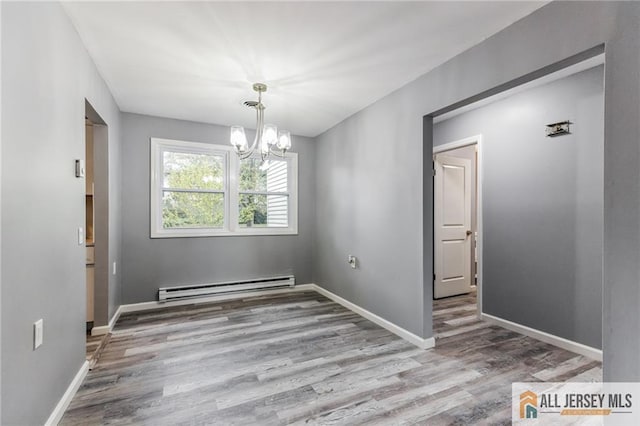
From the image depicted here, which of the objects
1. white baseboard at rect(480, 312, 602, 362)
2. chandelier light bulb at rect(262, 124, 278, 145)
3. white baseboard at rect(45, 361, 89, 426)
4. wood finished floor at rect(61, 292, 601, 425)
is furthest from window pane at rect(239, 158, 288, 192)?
white baseboard at rect(480, 312, 602, 362)

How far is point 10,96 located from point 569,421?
11.3 feet

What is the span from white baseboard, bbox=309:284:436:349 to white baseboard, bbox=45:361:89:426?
270 centimetres

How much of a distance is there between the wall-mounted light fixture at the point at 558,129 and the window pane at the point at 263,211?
11.3 ft

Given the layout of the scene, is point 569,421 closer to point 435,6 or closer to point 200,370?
point 200,370

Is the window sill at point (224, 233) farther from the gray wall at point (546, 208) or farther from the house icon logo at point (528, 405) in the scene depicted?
the house icon logo at point (528, 405)

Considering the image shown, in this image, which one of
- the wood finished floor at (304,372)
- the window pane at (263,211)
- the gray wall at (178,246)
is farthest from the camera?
the window pane at (263,211)

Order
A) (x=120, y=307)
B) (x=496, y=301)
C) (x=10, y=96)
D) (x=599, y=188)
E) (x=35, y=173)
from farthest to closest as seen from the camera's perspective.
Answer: (x=120, y=307), (x=496, y=301), (x=599, y=188), (x=35, y=173), (x=10, y=96)

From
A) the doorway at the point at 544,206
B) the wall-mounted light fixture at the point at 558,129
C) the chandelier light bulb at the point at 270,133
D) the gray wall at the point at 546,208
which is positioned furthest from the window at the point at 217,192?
the wall-mounted light fixture at the point at 558,129

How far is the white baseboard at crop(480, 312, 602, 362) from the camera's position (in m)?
2.54

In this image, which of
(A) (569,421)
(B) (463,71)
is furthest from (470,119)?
(A) (569,421)

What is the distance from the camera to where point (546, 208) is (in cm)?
292

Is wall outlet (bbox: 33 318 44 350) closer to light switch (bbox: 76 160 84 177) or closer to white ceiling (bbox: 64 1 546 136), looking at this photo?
light switch (bbox: 76 160 84 177)

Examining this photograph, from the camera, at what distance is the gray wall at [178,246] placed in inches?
147

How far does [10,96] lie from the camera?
129cm
